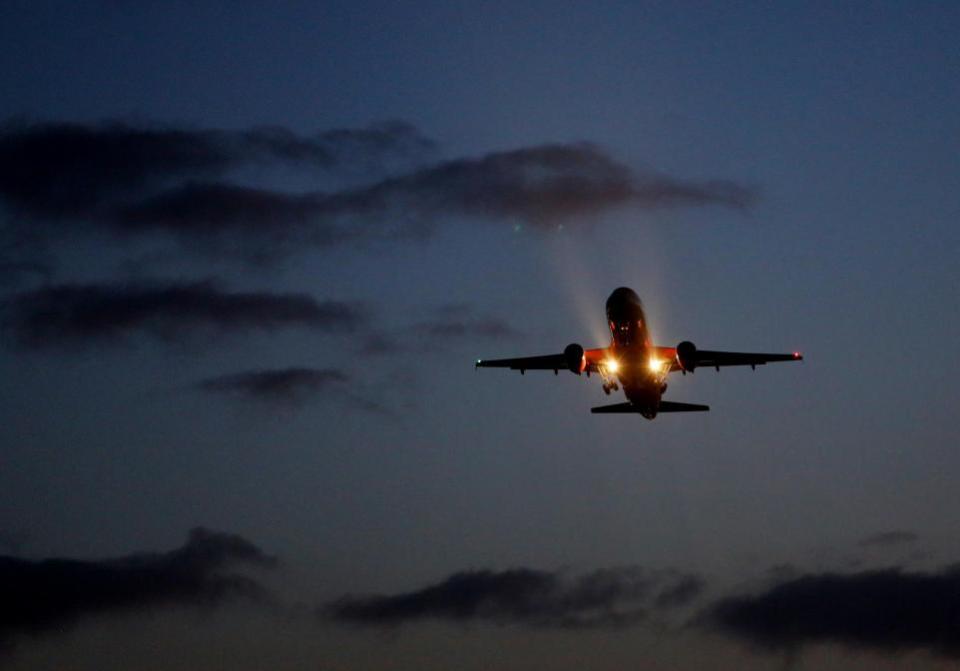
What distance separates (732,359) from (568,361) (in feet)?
41.1

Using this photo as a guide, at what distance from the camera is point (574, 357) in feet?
477

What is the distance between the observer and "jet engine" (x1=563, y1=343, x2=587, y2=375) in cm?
14525

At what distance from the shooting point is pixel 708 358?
149 m

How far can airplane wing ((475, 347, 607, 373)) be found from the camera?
14762 cm

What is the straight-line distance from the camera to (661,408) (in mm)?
150625

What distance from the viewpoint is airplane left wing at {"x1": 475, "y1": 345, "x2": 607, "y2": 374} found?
14550cm

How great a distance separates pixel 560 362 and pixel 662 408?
7825mm

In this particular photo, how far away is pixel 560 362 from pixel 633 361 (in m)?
8.85

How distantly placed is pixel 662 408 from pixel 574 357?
905 centimetres

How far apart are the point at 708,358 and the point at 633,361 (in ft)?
29.5

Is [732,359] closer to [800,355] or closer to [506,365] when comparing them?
[800,355]

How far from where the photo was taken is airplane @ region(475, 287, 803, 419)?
141 m

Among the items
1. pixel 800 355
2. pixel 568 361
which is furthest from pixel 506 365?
pixel 800 355

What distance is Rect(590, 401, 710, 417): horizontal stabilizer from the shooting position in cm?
14975
